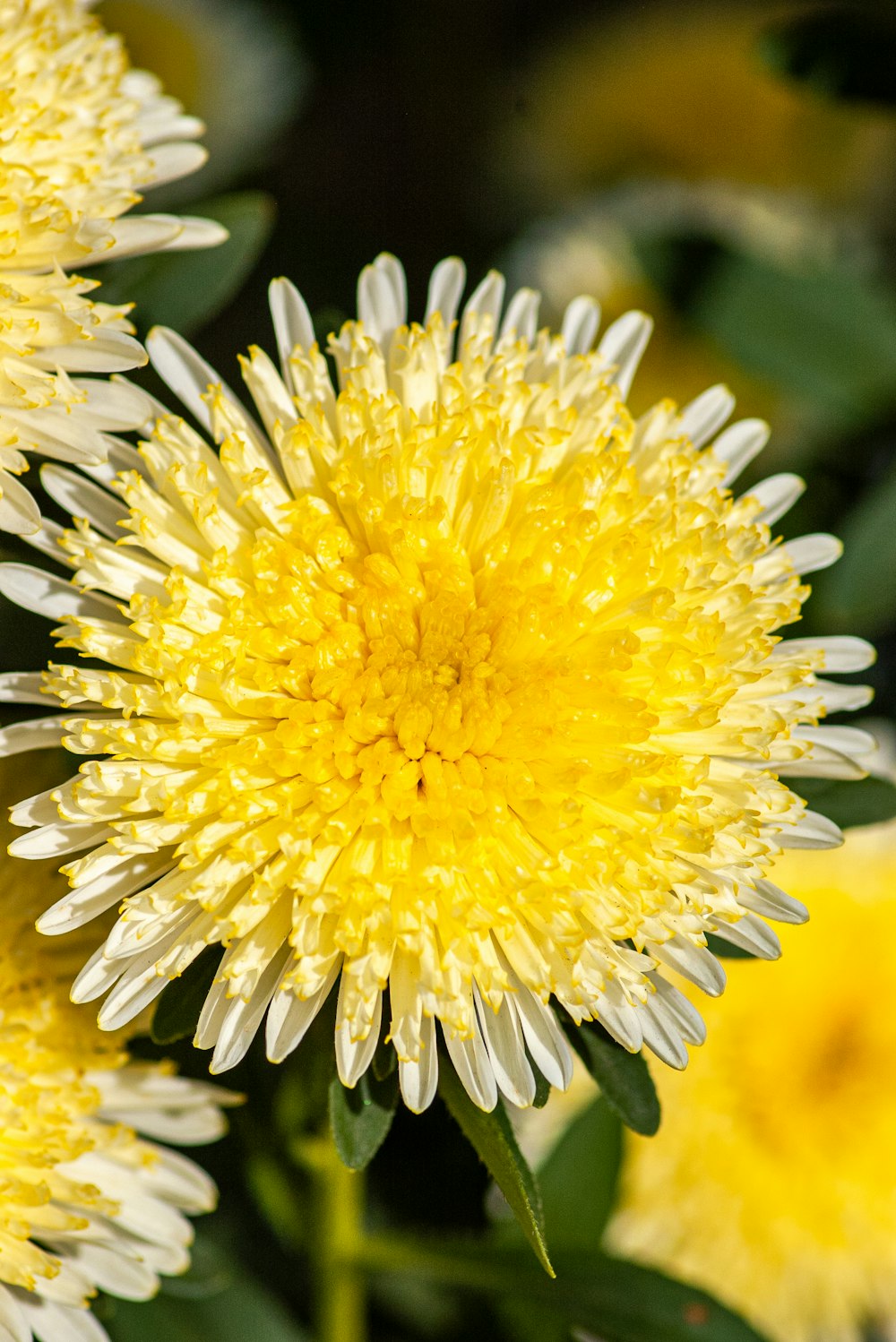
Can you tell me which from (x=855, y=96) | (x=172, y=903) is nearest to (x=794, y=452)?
(x=855, y=96)

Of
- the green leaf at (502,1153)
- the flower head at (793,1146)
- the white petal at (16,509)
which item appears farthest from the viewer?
the flower head at (793,1146)

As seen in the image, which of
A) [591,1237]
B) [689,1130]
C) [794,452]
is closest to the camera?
[591,1237]

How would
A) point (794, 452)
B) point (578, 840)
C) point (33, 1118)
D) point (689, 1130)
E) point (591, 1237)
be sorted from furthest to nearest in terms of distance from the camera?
1. point (794, 452)
2. point (689, 1130)
3. point (591, 1237)
4. point (33, 1118)
5. point (578, 840)

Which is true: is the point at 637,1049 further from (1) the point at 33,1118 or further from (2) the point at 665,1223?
(2) the point at 665,1223

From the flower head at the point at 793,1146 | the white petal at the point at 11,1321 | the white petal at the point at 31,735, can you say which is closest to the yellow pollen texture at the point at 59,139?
the white petal at the point at 31,735

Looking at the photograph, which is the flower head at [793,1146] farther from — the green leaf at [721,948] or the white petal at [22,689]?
the white petal at [22,689]

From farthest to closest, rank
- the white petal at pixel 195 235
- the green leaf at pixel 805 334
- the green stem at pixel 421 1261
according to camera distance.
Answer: the green leaf at pixel 805 334, the green stem at pixel 421 1261, the white petal at pixel 195 235
